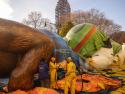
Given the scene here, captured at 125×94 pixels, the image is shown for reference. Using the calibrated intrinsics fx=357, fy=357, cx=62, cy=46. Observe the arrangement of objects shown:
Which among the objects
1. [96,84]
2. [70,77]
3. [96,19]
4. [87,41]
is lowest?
[96,84]

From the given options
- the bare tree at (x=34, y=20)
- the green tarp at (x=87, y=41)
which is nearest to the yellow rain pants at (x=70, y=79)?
the green tarp at (x=87, y=41)

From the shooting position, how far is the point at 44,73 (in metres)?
4.32

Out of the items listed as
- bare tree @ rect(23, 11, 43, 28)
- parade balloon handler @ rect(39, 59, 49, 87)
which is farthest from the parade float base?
bare tree @ rect(23, 11, 43, 28)

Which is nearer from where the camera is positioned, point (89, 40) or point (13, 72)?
point (13, 72)

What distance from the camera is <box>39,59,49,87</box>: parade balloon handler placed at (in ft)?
13.7

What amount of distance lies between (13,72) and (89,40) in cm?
233

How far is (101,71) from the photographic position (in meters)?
5.74

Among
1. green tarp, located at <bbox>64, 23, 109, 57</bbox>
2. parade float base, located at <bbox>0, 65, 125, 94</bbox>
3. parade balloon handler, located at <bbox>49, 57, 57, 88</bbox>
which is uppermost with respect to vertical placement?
green tarp, located at <bbox>64, 23, 109, 57</bbox>

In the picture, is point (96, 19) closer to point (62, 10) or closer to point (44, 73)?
point (62, 10)

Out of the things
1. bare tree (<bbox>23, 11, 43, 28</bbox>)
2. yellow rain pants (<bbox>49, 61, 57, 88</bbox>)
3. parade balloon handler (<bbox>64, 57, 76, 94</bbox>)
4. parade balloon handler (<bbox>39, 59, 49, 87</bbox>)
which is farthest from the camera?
bare tree (<bbox>23, 11, 43, 28</bbox>)

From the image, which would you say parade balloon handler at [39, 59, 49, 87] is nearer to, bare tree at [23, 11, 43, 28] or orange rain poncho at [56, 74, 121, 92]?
orange rain poncho at [56, 74, 121, 92]

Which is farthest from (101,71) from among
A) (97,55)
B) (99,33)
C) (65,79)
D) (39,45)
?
(39,45)

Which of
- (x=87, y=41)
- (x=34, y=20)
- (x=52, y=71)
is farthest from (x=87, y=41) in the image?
(x=34, y=20)

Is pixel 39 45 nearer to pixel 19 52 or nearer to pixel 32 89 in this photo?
pixel 19 52
